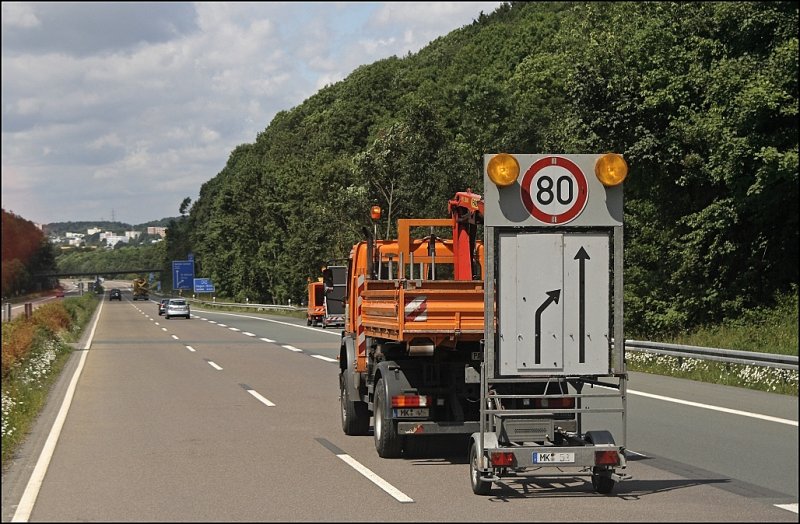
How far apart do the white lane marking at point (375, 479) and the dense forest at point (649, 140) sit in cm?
348

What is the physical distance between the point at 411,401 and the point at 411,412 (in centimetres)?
12

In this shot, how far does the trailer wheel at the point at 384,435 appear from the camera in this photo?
39.2 feet

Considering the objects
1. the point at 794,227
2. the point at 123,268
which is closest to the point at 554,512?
the point at 794,227

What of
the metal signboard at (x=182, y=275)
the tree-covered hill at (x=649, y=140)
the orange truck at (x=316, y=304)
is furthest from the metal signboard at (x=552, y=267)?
the metal signboard at (x=182, y=275)

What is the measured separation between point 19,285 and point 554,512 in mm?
4726

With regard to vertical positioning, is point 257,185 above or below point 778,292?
above

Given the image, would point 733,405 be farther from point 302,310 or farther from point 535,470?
point 302,310

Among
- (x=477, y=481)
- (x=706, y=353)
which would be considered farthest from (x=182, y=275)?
(x=477, y=481)

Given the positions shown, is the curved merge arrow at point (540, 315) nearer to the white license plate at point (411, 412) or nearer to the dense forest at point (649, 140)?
the dense forest at point (649, 140)

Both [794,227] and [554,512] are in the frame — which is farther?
[554,512]

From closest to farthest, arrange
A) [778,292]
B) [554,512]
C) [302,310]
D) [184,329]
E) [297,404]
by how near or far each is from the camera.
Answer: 1. [778,292]
2. [554,512]
3. [297,404]
4. [184,329]
5. [302,310]

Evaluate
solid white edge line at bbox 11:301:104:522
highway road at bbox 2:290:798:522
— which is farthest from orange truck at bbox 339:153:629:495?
solid white edge line at bbox 11:301:104:522

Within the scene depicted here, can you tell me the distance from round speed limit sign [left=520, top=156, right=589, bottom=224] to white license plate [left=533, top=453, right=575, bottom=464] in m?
2.09

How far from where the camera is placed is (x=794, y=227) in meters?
7.88
